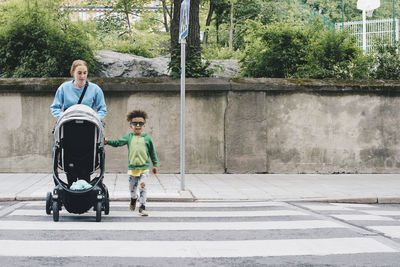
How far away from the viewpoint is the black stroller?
6.20m

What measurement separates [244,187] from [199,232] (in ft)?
13.3

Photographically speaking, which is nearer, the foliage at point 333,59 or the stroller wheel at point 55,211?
the stroller wheel at point 55,211

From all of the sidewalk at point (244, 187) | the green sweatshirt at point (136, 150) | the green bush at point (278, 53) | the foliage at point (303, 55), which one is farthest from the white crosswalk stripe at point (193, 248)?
the green bush at point (278, 53)

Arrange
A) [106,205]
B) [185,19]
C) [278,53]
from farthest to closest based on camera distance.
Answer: [278,53] → [185,19] → [106,205]

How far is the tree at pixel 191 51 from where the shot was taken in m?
12.4

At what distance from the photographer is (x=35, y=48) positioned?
12.4 meters

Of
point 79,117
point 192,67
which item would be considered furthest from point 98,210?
point 192,67

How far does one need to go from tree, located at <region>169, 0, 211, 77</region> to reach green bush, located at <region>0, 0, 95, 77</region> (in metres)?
2.26

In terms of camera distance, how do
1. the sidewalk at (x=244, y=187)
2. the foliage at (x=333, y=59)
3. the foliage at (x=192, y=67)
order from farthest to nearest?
the foliage at (x=333, y=59)
the foliage at (x=192, y=67)
the sidewalk at (x=244, y=187)

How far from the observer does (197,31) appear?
1295 centimetres

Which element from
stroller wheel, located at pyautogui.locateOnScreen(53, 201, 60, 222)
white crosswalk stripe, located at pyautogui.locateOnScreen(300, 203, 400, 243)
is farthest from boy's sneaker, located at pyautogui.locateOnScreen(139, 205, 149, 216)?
white crosswalk stripe, located at pyautogui.locateOnScreen(300, 203, 400, 243)

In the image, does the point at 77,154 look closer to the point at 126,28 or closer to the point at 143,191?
the point at 143,191

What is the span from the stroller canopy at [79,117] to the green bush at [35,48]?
21.1 feet

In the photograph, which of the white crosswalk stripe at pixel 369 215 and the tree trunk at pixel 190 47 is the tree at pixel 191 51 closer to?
the tree trunk at pixel 190 47
